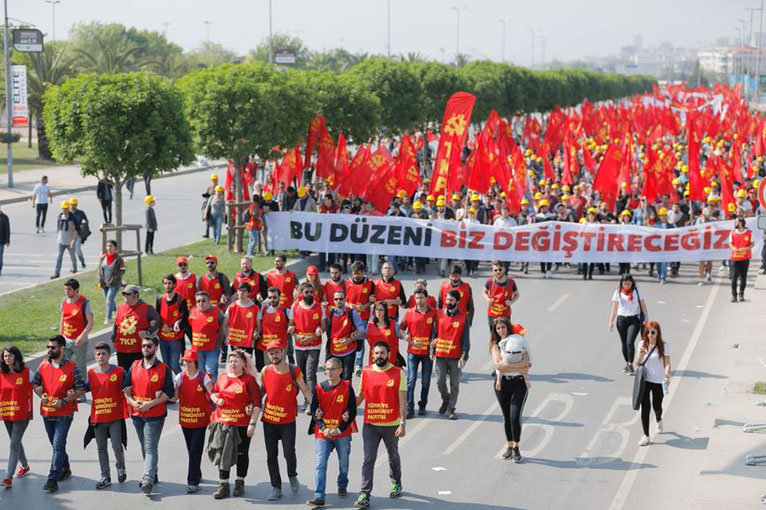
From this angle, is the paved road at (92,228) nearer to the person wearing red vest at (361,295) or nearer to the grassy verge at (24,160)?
the grassy verge at (24,160)

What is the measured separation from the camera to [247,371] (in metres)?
11.1

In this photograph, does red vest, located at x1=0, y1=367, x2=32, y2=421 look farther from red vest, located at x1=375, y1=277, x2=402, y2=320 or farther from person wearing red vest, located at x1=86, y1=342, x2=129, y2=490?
red vest, located at x1=375, y1=277, x2=402, y2=320

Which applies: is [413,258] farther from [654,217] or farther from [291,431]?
[291,431]

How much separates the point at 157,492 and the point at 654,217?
49.9ft

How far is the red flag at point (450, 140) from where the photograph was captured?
27747mm

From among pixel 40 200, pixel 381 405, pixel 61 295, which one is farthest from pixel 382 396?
pixel 40 200

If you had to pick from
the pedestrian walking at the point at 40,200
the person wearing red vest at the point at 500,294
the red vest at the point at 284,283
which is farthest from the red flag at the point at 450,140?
the red vest at the point at 284,283

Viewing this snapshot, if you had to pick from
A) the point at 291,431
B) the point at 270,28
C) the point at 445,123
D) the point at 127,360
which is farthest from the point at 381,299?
the point at 270,28

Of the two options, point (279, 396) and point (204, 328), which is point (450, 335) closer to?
point (204, 328)

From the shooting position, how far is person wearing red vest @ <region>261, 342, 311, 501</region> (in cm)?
1101

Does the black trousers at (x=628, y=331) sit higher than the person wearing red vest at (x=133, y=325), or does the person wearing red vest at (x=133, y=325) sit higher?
the person wearing red vest at (x=133, y=325)

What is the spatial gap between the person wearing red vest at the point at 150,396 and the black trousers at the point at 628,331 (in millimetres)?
6905

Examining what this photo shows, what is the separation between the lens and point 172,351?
14711mm

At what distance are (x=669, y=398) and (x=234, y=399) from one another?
6.29 meters
